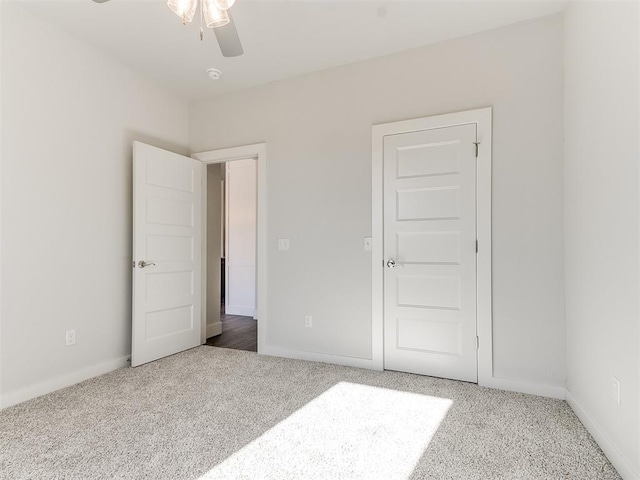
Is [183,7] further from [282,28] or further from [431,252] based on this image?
[431,252]

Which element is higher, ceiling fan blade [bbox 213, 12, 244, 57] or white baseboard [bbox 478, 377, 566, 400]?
ceiling fan blade [bbox 213, 12, 244, 57]

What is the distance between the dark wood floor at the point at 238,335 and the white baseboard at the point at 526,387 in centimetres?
222

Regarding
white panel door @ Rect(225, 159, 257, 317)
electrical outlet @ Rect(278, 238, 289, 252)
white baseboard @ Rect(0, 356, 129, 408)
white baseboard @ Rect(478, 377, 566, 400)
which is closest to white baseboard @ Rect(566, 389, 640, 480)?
white baseboard @ Rect(478, 377, 566, 400)

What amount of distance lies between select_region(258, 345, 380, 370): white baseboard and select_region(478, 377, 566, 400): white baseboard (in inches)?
34.6

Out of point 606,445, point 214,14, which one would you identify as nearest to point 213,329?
point 214,14

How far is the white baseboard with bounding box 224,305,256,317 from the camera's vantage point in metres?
5.59

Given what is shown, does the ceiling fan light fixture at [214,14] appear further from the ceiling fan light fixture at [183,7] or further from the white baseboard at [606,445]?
the white baseboard at [606,445]

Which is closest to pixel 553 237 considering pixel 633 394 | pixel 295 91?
pixel 633 394

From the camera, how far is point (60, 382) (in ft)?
8.72

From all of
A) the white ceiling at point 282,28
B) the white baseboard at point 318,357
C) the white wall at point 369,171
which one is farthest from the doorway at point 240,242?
the white ceiling at point 282,28

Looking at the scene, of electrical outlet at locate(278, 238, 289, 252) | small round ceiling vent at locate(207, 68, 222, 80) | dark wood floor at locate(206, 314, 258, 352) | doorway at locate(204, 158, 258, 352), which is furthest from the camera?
doorway at locate(204, 158, 258, 352)

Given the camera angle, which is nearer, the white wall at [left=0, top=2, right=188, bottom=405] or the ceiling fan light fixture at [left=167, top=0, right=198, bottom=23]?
the ceiling fan light fixture at [left=167, top=0, right=198, bottom=23]

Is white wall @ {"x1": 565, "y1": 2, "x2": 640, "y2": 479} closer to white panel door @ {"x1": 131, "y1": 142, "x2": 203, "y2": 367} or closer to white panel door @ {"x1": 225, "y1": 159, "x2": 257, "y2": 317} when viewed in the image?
white panel door @ {"x1": 131, "y1": 142, "x2": 203, "y2": 367}

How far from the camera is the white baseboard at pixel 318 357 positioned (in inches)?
122
